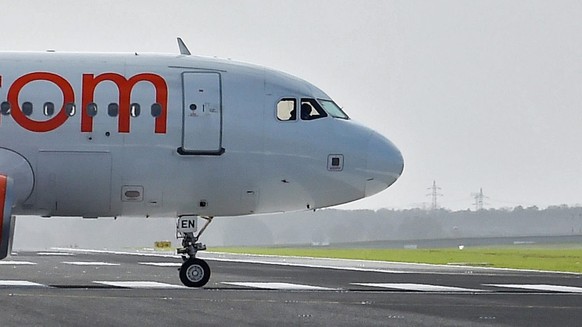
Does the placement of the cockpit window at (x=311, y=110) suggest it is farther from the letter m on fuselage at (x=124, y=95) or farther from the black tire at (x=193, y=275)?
the black tire at (x=193, y=275)

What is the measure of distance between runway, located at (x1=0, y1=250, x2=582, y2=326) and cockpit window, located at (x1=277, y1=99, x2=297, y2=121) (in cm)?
416

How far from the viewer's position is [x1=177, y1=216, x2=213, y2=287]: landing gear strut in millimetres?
31938

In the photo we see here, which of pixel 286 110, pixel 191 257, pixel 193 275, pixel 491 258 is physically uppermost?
pixel 286 110

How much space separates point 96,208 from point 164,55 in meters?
4.18

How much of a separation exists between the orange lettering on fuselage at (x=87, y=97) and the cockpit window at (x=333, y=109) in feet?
13.5

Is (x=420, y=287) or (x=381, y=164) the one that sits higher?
(x=381, y=164)

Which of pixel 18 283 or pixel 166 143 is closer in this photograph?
pixel 166 143

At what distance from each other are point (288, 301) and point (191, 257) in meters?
6.65

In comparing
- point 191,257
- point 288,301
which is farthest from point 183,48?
point 288,301

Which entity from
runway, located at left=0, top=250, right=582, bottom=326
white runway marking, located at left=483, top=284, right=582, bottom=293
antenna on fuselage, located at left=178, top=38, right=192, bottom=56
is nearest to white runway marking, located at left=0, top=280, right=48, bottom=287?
runway, located at left=0, top=250, right=582, bottom=326

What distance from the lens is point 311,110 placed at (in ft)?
109

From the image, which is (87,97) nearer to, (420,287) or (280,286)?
(280,286)

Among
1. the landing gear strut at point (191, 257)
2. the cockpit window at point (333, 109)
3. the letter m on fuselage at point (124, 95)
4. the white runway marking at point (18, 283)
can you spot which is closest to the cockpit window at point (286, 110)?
the cockpit window at point (333, 109)

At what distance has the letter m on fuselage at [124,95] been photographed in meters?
31.5
